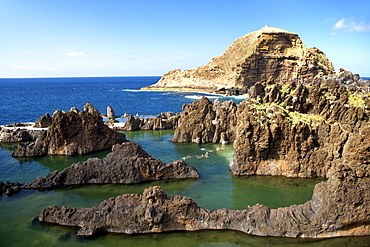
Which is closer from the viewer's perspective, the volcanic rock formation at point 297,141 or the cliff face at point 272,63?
the volcanic rock formation at point 297,141

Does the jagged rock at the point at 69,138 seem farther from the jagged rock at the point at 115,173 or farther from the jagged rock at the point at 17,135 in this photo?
the jagged rock at the point at 115,173

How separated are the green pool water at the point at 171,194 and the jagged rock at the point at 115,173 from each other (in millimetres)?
693

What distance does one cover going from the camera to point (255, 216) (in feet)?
54.8

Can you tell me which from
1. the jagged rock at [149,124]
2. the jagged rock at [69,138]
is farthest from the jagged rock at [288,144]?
the jagged rock at [149,124]

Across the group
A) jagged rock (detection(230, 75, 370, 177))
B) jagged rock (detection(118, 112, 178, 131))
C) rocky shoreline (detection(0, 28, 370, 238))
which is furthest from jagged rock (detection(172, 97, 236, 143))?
jagged rock (detection(230, 75, 370, 177))

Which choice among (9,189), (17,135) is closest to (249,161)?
(9,189)

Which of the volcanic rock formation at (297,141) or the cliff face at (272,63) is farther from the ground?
the cliff face at (272,63)

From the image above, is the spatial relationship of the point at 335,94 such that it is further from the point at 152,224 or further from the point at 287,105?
the point at 152,224

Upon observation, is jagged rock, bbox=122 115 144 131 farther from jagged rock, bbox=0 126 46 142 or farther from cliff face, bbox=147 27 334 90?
cliff face, bbox=147 27 334 90

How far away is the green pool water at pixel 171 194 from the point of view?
52.3 feet

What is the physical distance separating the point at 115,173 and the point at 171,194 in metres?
5.75

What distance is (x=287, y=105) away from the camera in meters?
32.0

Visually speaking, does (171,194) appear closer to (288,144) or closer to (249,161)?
(249,161)

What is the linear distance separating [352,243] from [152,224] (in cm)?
1112
